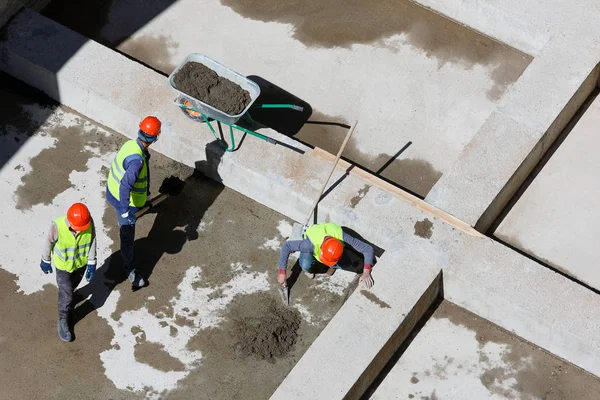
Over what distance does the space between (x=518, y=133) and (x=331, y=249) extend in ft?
8.68

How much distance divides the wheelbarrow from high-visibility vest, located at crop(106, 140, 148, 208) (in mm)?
1006

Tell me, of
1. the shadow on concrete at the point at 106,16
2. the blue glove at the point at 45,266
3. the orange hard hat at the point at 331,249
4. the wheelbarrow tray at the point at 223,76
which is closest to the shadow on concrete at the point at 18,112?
the shadow on concrete at the point at 106,16

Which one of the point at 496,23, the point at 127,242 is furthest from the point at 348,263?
the point at 496,23

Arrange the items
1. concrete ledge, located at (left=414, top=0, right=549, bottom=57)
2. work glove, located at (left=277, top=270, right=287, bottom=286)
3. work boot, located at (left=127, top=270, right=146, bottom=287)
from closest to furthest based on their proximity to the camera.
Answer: work glove, located at (left=277, top=270, right=287, bottom=286), work boot, located at (left=127, top=270, right=146, bottom=287), concrete ledge, located at (left=414, top=0, right=549, bottom=57)

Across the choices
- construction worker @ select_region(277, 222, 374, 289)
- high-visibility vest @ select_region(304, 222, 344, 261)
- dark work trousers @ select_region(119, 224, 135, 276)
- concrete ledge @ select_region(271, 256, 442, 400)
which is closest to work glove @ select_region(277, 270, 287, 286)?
construction worker @ select_region(277, 222, 374, 289)

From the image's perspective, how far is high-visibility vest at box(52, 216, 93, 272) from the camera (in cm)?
919

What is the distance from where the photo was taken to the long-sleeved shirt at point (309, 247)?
388 inches

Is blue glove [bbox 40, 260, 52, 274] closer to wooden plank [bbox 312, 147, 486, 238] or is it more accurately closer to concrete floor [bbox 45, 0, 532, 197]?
wooden plank [bbox 312, 147, 486, 238]

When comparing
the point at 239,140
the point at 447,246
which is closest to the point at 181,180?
the point at 239,140

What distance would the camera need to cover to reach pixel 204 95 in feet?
34.9

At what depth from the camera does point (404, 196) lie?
10.4 meters

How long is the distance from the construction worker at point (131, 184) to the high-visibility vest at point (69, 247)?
58 cm

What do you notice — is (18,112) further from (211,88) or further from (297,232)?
(297,232)

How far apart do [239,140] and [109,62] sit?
1847 millimetres
